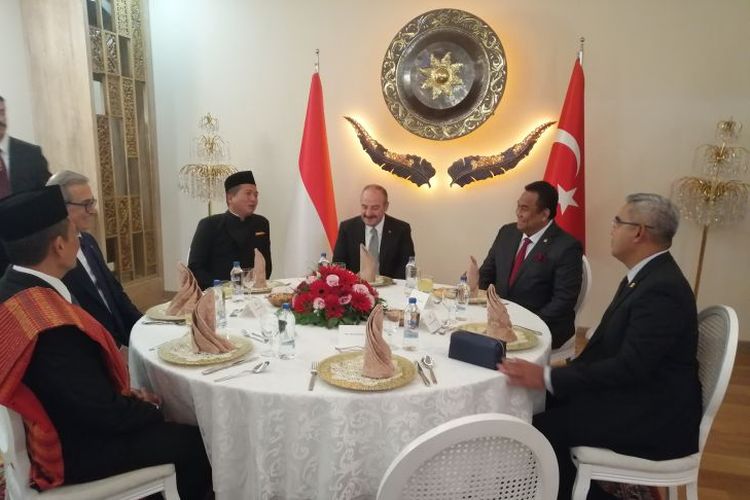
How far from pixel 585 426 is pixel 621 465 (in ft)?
0.55

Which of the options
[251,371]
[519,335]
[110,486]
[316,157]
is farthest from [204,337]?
[316,157]

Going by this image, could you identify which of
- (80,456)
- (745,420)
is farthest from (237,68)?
(745,420)

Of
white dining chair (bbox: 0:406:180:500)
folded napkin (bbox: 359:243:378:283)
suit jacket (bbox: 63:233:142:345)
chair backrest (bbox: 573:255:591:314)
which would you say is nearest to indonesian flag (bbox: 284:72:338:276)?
folded napkin (bbox: 359:243:378:283)

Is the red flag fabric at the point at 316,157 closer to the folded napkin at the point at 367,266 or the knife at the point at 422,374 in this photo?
the folded napkin at the point at 367,266

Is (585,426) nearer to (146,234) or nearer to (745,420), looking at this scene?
(745,420)

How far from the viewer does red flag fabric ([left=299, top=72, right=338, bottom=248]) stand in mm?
4266

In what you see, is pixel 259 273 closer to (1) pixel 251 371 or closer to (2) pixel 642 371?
(1) pixel 251 371

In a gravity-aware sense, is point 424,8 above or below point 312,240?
above

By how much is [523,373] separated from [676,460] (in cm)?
65

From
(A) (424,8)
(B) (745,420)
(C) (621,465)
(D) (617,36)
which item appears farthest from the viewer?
(A) (424,8)

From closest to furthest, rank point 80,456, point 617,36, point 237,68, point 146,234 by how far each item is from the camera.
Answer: point 80,456
point 617,36
point 237,68
point 146,234

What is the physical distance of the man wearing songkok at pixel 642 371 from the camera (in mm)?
1702

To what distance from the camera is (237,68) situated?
4707mm

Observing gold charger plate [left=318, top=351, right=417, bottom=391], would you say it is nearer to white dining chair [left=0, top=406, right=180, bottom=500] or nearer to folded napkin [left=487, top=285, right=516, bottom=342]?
folded napkin [left=487, top=285, right=516, bottom=342]
